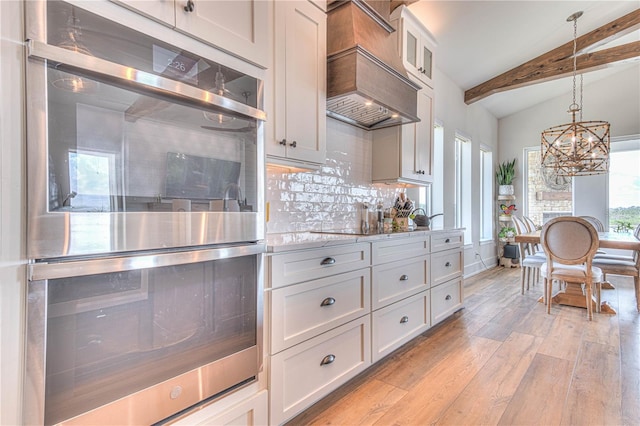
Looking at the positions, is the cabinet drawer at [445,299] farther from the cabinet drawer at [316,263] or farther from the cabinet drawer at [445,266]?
the cabinet drawer at [316,263]

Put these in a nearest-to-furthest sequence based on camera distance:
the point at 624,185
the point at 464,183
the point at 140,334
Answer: the point at 140,334 → the point at 464,183 → the point at 624,185

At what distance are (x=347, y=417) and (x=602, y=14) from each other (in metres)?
5.27

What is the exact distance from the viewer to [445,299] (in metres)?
3.05

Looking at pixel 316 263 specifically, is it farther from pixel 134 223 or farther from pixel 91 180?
pixel 91 180

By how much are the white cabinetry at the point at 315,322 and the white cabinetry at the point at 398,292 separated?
4.7 inches

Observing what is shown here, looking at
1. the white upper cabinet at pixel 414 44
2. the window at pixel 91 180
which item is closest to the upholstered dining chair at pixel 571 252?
the white upper cabinet at pixel 414 44

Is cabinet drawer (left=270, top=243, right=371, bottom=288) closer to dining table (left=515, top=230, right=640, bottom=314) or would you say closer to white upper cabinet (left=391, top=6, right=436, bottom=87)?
white upper cabinet (left=391, top=6, right=436, bottom=87)

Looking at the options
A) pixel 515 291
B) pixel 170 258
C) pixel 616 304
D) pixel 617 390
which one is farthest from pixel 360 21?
pixel 616 304

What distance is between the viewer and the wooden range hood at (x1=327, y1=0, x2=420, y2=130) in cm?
209

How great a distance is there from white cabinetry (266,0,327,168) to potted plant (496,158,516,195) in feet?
18.4

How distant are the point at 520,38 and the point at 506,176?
10.1 feet

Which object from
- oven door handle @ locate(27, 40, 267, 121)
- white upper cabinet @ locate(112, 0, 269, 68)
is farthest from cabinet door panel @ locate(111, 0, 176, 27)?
oven door handle @ locate(27, 40, 267, 121)

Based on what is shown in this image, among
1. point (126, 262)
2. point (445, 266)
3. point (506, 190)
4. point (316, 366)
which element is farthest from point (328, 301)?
point (506, 190)

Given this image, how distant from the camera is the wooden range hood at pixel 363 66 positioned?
209 centimetres
